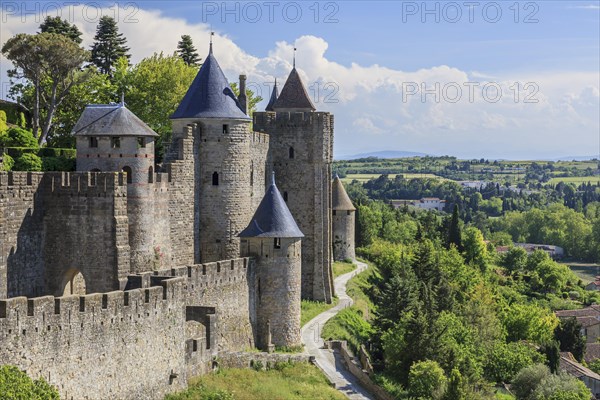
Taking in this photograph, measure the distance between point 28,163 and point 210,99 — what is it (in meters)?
10.5

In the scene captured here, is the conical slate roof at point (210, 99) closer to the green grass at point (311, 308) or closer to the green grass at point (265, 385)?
the green grass at point (311, 308)

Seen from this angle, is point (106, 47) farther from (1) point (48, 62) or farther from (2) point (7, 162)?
(2) point (7, 162)

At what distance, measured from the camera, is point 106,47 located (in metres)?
75.8

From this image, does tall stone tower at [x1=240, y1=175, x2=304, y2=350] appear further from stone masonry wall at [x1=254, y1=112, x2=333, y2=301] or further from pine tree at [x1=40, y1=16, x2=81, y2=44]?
pine tree at [x1=40, y1=16, x2=81, y2=44]

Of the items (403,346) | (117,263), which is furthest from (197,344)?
(403,346)

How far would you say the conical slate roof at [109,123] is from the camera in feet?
137

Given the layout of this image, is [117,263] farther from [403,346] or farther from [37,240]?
[403,346]

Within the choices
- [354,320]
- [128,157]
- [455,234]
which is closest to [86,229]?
[128,157]

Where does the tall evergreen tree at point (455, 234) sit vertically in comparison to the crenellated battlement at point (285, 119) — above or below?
below

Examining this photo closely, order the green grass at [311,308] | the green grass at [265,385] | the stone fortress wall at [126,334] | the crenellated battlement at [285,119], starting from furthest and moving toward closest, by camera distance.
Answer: the crenellated battlement at [285,119], the green grass at [311,308], the green grass at [265,385], the stone fortress wall at [126,334]

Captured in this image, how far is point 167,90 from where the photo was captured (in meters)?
63.8

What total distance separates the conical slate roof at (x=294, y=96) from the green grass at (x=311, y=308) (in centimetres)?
1211

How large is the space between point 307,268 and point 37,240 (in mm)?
21941

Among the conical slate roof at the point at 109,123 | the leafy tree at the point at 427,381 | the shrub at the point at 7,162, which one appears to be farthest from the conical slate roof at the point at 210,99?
the leafy tree at the point at 427,381
